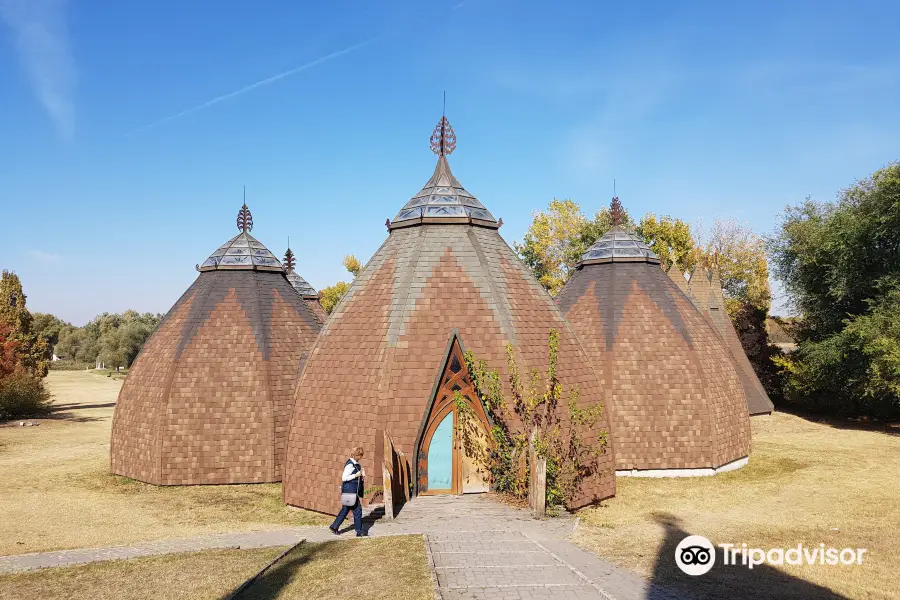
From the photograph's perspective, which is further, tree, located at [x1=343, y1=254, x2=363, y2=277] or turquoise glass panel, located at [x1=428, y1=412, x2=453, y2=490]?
tree, located at [x1=343, y1=254, x2=363, y2=277]

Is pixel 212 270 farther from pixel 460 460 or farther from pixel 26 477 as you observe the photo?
pixel 460 460

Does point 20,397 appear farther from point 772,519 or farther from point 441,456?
point 772,519

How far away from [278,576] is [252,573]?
0.51 metres

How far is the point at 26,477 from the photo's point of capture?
19.3 metres

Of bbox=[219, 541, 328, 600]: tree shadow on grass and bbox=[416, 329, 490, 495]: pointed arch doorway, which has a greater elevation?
bbox=[416, 329, 490, 495]: pointed arch doorway

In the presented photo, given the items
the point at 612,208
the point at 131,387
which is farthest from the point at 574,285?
the point at 131,387

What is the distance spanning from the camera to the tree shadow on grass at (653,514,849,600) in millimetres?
9352

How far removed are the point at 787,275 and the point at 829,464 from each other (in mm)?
20604

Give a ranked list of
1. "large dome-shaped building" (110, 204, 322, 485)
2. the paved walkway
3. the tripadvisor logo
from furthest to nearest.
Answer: "large dome-shaped building" (110, 204, 322, 485), the tripadvisor logo, the paved walkway

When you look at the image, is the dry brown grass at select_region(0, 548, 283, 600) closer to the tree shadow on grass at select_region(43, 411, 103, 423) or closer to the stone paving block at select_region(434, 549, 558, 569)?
the stone paving block at select_region(434, 549, 558, 569)

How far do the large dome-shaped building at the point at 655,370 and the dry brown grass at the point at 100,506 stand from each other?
10417mm

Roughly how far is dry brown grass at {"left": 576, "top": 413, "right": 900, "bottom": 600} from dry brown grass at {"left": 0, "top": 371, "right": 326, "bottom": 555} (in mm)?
7488

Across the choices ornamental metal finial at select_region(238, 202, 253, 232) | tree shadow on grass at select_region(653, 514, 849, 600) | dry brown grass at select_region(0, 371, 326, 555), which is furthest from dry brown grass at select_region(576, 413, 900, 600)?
ornamental metal finial at select_region(238, 202, 253, 232)

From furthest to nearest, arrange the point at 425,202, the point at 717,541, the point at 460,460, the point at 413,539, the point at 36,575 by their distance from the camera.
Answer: the point at 425,202 < the point at 460,460 < the point at 717,541 < the point at 413,539 < the point at 36,575
